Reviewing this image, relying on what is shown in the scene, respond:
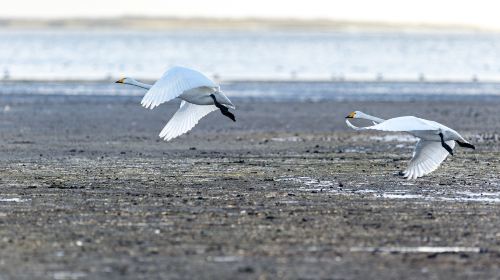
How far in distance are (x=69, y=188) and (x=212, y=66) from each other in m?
53.3

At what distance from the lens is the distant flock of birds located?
15.8 meters

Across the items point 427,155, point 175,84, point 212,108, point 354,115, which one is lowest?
point 427,155

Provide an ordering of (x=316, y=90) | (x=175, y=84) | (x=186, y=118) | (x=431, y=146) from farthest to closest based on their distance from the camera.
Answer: (x=316, y=90), (x=186, y=118), (x=175, y=84), (x=431, y=146)

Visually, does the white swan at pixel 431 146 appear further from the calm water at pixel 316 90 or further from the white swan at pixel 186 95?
the calm water at pixel 316 90

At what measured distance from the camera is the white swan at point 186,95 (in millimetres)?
17422

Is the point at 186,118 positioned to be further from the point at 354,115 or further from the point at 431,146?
the point at 431,146

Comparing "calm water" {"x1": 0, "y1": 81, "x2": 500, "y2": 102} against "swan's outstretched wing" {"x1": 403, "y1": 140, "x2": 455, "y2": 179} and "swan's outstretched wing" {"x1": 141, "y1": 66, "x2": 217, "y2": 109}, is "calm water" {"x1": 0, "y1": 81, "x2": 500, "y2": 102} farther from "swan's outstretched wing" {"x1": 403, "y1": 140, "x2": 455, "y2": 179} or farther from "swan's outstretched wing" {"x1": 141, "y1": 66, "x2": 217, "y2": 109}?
"swan's outstretched wing" {"x1": 403, "y1": 140, "x2": 455, "y2": 179}

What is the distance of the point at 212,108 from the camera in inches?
755

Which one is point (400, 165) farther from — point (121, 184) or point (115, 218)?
point (115, 218)

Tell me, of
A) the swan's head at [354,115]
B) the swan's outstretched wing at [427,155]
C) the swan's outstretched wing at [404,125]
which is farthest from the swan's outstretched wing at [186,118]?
the swan's outstretched wing at [404,125]

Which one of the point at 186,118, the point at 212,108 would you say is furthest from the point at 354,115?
the point at 186,118

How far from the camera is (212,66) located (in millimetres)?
68688

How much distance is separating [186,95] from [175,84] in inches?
18.7

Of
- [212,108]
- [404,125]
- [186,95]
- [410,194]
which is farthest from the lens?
[212,108]
